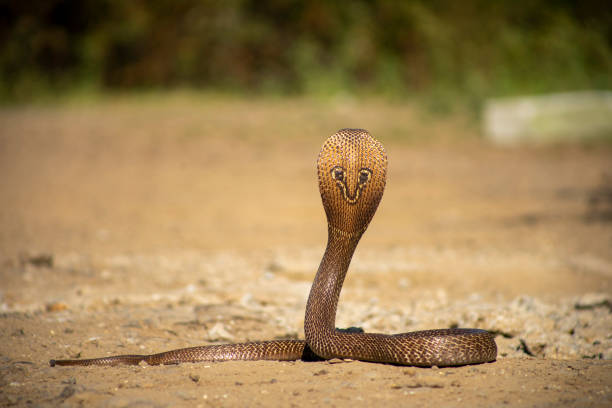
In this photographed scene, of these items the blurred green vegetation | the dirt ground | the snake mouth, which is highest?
the blurred green vegetation

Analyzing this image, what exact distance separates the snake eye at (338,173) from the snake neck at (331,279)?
0.26 meters

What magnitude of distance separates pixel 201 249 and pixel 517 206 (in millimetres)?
3621

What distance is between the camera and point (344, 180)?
10.1 ft

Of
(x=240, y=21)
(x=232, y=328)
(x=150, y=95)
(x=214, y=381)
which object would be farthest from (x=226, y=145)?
(x=214, y=381)

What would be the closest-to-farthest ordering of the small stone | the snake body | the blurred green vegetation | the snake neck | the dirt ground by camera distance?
the dirt ground, the snake body, the snake neck, the small stone, the blurred green vegetation

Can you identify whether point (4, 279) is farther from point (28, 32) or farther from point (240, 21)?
point (28, 32)

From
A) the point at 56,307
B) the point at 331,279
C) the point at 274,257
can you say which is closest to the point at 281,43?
the point at 274,257

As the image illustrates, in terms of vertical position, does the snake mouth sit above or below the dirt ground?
above

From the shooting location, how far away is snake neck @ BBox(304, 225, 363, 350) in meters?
3.21

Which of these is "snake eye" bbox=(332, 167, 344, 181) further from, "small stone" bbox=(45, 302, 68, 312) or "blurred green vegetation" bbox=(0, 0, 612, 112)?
"blurred green vegetation" bbox=(0, 0, 612, 112)

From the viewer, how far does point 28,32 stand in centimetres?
1647

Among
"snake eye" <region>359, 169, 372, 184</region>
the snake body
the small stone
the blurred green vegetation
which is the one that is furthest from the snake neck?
the blurred green vegetation

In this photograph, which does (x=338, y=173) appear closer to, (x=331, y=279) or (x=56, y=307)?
(x=331, y=279)

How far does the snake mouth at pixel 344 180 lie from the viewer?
3076 mm
